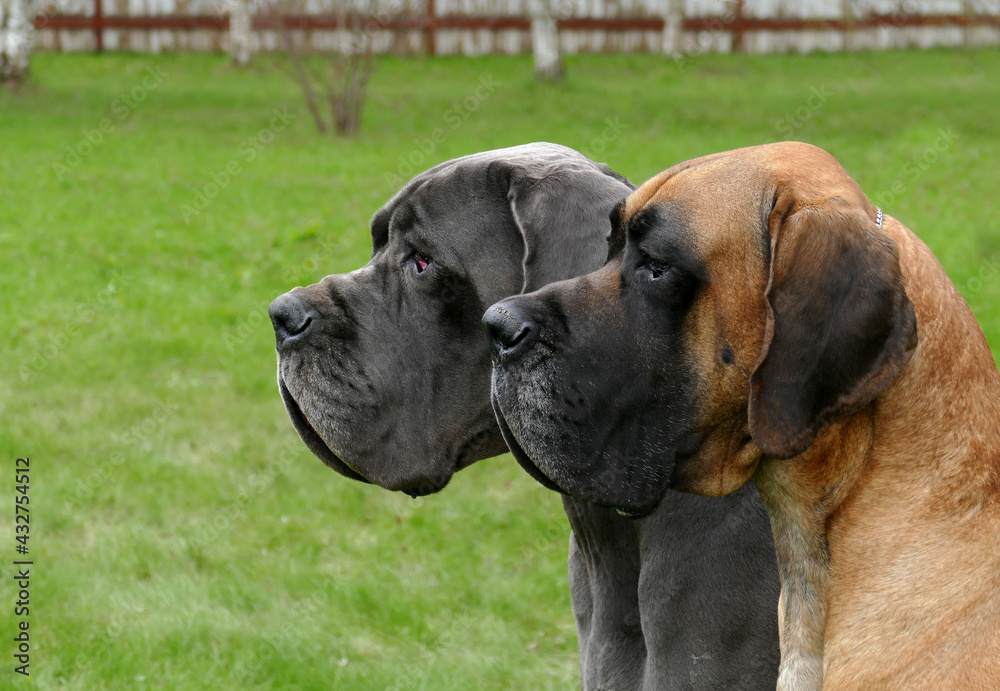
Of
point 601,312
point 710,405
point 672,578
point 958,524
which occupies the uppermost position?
point 601,312

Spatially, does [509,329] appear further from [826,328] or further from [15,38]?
[15,38]

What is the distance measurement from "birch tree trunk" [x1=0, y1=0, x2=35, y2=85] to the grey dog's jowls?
19.2 metres

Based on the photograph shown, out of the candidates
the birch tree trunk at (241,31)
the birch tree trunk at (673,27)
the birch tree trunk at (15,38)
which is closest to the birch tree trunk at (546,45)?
the birch tree trunk at (673,27)

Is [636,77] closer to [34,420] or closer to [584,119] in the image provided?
[584,119]

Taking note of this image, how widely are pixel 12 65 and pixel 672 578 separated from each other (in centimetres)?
2049

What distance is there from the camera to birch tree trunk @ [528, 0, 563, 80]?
71.8 ft

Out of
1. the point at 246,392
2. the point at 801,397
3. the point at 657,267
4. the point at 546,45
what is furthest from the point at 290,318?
the point at 546,45

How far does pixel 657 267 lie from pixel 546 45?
2023 cm

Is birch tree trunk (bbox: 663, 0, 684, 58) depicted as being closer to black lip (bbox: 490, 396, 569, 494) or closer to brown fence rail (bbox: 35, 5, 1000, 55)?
brown fence rail (bbox: 35, 5, 1000, 55)

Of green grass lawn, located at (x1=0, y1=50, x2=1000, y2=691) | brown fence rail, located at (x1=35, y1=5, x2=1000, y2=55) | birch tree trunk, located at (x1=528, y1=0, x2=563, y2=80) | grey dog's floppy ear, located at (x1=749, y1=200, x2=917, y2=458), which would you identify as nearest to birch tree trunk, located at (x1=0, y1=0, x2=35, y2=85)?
green grass lawn, located at (x1=0, y1=50, x2=1000, y2=691)

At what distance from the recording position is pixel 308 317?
3.35 meters

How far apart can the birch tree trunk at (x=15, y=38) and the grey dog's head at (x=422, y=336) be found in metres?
19.2

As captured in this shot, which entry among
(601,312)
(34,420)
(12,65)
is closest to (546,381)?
(601,312)

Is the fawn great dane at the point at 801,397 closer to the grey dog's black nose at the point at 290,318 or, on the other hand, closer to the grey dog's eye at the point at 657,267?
the grey dog's eye at the point at 657,267
